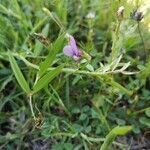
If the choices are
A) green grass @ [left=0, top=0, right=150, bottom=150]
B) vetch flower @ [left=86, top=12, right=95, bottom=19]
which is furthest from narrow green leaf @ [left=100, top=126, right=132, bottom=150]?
vetch flower @ [left=86, top=12, right=95, bottom=19]

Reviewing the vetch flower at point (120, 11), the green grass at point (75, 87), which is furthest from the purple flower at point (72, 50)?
the vetch flower at point (120, 11)

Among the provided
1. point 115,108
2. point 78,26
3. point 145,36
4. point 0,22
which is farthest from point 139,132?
point 0,22

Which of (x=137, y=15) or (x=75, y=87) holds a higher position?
(x=137, y=15)

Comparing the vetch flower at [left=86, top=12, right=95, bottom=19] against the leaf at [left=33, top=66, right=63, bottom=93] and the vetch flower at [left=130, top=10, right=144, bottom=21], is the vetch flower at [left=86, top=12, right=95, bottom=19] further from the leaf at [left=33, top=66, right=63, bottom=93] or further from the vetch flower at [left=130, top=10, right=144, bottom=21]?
the leaf at [left=33, top=66, right=63, bottom=93]

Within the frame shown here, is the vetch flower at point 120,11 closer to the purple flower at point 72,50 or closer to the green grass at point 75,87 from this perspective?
the green grass at point 75,87

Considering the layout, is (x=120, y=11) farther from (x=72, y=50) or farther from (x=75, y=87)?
(x=75, y=87)

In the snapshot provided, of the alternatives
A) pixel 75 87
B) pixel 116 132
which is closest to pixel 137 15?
pixel 75 87
